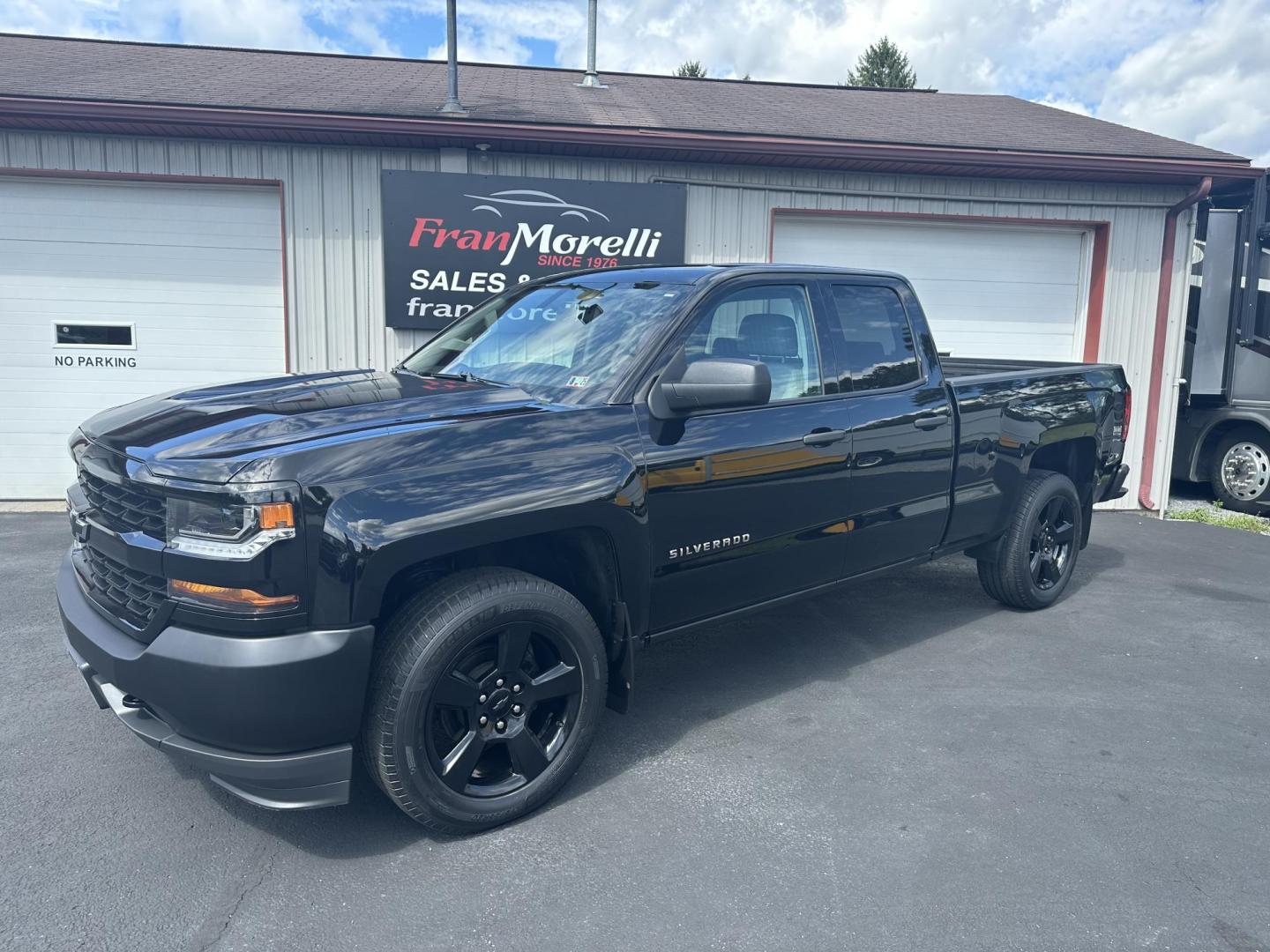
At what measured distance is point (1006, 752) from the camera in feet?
12.5

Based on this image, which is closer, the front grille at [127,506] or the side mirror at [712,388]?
the front grille at [127,506]

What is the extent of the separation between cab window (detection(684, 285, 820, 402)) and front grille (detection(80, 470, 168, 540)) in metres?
2.06

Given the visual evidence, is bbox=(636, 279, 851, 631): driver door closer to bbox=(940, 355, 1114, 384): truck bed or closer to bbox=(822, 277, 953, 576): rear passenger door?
bbox=(822, 277, 953, 576): rear passenger door

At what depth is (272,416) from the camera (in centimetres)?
313

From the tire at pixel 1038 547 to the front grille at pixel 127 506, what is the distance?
4487mm

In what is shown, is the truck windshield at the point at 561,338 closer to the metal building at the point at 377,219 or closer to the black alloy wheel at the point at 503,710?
the black alloy wheel at the point at 503,710

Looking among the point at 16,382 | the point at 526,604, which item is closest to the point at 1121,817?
the point at 526,604

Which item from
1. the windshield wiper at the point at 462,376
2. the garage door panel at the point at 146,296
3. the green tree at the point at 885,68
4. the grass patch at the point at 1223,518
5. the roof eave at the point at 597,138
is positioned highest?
the green tree at the point at 885,68

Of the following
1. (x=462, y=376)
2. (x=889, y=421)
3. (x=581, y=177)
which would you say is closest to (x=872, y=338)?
(x=889, y=421)

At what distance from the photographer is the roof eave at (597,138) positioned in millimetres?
7758

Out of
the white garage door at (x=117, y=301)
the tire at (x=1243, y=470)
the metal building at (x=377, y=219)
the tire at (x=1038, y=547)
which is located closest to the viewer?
the tire at (x=1038, y=547)

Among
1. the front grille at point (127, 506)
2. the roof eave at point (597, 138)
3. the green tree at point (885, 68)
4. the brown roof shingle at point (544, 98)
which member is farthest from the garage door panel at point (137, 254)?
the green tree at point (885, 68)

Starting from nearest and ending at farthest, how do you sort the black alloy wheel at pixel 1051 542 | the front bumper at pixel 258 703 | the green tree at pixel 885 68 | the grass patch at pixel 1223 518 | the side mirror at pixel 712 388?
the front bumper at pixel 258 703 → the side mirror at pixel 712 388 → the black alloy wheel at pixel 1051 542 → the grass patch at pixel 1223 518 → the green tree at pixel 885 68

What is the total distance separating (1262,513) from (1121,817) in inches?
311
